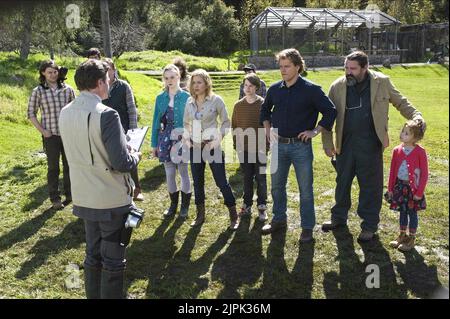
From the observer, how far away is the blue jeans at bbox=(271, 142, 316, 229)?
14.3 feet

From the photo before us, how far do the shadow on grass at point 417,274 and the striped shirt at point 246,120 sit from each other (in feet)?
6.38

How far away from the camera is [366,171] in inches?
176

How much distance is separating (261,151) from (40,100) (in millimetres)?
2706

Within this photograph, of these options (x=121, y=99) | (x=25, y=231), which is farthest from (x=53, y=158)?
(x=121, y=99)

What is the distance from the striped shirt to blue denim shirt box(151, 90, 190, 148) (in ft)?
1.94

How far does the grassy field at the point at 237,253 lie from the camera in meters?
3.73

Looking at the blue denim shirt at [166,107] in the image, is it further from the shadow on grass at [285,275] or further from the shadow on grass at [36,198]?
the shadow on grass at [36,198]

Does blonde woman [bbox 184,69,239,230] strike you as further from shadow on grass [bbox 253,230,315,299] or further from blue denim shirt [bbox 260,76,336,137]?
shadow on grass [bbox 253,230,315,299]

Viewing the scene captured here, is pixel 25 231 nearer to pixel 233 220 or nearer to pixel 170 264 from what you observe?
pixel 170 264

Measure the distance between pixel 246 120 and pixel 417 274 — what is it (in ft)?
7.68

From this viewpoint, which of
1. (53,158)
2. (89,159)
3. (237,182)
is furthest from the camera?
(237,182)

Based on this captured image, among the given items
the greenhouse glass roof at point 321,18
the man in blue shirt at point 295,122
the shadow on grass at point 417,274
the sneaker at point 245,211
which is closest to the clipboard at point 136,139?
the man in blue shirt at point 295,122

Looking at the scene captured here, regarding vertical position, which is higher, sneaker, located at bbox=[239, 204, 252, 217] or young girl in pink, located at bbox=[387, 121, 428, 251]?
young girl in pink, located at bbox=[387, 121, 428, 251]

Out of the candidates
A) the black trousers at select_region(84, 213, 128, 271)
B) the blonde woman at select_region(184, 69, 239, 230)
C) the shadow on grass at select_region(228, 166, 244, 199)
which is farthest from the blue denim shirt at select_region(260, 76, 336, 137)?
the shadow on grass at select_region(228, 166, 244, 199)
